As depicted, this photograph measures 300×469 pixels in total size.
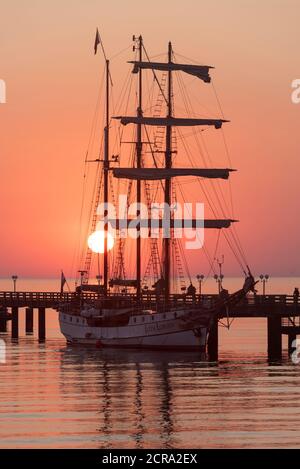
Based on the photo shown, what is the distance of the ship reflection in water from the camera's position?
2128 inches

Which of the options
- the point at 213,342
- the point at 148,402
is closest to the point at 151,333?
the point at 213,342

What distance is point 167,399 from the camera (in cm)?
6706

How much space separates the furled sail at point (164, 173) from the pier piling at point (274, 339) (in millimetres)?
13878

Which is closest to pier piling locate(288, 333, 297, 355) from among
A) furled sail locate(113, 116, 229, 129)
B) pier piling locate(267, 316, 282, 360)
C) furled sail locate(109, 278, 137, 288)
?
pier piling locate(267, 316, 282, 360)

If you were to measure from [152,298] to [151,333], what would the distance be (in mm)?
7692

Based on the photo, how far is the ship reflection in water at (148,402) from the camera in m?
54.1

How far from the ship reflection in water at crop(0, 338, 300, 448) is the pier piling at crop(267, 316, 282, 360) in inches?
55.9

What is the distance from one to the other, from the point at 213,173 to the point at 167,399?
135ft

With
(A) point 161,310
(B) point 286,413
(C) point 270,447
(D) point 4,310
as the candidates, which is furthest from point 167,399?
(D) point 4,310

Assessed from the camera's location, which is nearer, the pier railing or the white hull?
the pier railing

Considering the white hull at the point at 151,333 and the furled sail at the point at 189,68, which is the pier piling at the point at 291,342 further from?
the furled sail at the point at 189,68

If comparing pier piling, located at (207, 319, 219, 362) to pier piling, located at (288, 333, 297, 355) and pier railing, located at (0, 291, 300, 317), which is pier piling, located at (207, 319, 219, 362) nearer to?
pier railing, located at (0, 291, 300, 317)

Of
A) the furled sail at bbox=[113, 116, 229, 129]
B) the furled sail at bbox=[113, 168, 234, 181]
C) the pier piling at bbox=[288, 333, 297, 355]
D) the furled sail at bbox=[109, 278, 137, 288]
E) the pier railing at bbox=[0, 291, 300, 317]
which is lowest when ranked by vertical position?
the pier piling at bbox=[288, 333, 297, 355]

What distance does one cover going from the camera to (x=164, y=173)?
107312 millimetres
